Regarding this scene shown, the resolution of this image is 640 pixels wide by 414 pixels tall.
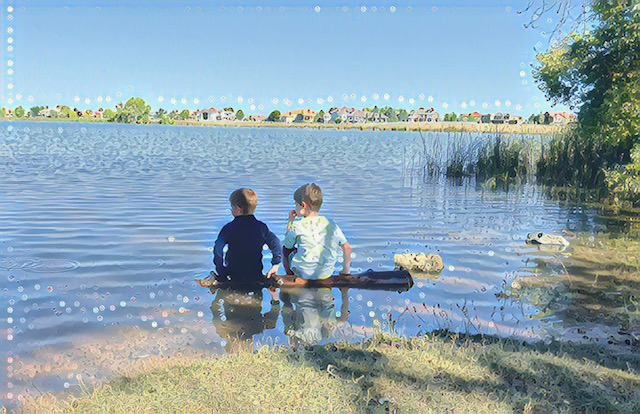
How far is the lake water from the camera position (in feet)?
21.5

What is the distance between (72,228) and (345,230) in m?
5.67

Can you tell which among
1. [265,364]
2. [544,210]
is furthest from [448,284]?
[544,210]

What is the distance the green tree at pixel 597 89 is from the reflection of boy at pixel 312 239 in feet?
30.7

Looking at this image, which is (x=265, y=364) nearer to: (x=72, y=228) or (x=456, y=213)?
(x=72, y=228)

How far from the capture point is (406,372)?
200 inches

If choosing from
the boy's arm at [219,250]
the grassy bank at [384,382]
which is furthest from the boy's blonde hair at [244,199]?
the grassy bank at [384,382]

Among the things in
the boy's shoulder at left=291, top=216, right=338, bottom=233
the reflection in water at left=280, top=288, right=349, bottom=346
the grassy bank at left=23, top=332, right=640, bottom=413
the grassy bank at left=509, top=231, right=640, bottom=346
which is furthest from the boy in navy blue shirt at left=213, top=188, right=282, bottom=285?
the grassy bank at left=509, top=231, right=640, bottom=346

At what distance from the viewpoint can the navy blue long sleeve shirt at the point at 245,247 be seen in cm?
763

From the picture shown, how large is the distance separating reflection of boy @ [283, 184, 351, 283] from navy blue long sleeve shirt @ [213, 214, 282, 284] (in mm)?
257

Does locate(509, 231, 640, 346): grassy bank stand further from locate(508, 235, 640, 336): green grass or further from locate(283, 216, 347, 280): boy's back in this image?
locate(283, 216, 347, 280): boy's back

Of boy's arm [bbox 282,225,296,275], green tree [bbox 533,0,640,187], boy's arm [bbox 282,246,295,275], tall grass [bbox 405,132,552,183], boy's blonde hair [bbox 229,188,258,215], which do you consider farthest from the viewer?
tall grass [bbox 405,132,552,183]

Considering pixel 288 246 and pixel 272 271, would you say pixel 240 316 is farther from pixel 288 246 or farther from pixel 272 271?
pixel 288 246

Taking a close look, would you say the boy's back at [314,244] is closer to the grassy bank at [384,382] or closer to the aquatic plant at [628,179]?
the grassy bank at [384,382]

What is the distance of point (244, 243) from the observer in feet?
25.1
